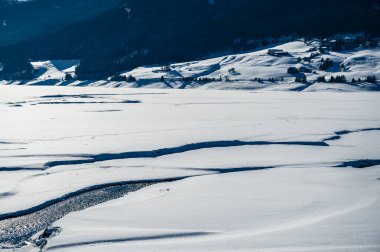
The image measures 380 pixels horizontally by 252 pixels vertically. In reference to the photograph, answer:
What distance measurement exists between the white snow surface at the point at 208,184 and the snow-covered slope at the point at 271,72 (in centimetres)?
3326

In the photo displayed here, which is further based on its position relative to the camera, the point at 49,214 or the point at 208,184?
the point at 208,184

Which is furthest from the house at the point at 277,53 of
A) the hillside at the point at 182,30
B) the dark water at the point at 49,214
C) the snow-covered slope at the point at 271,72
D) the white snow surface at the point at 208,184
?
the dark water at the point at 49,214

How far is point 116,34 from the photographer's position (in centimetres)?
13475

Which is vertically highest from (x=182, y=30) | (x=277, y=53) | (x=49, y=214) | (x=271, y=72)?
(x=182, y=30)

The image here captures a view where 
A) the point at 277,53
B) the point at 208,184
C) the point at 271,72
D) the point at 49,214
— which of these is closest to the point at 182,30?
the point at 277,53

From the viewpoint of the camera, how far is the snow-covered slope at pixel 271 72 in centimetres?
5412

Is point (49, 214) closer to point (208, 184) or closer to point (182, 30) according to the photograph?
point (208, 184)

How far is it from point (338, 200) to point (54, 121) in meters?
16.3

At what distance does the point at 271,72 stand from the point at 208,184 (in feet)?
178

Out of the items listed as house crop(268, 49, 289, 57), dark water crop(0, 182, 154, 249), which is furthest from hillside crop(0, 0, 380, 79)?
dark water crop(0, 182, 154, 249)

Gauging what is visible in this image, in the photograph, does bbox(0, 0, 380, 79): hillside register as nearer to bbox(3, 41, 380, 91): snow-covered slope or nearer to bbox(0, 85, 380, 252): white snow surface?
bbox(3, 41, 380, 91): snow-covered slope

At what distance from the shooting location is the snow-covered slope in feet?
178

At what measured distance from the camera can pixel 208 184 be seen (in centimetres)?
1098

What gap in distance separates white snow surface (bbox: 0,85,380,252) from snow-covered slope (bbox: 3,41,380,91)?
109 feet
